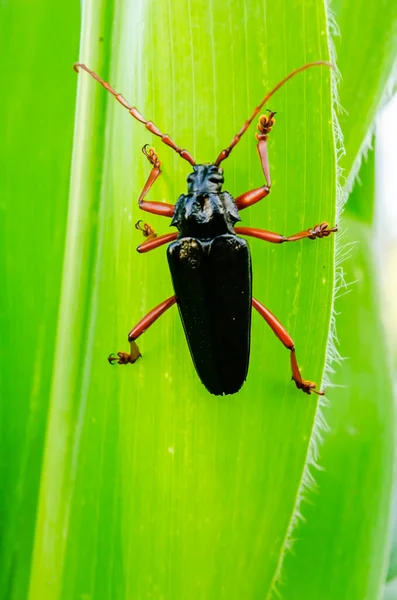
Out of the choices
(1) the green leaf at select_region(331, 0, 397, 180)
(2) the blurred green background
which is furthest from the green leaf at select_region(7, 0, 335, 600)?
(1) the green leaf at select_region(331, 0, 397, 180)

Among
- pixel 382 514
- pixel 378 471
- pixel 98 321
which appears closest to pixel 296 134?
pixel 98 321

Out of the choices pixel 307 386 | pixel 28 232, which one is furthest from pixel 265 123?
pixel 28 232

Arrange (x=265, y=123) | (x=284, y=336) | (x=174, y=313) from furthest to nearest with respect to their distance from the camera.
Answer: (x=174, y=313) → (x=284, y=336) → (x=265, y=123)

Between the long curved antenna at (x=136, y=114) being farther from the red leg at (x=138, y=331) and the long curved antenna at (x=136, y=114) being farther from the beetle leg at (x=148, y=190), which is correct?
the red leg at (x=138, y=331)

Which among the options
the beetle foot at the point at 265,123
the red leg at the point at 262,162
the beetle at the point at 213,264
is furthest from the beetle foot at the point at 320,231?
the beetle foot at the point at 265,123

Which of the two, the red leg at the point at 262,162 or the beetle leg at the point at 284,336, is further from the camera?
the beetle leg at the point at 284,336

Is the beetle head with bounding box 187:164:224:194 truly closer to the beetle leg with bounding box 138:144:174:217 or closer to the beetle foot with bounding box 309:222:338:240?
the beetle leg with bounding box 138:144:174:217

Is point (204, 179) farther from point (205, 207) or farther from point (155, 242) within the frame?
point (155, 242)
